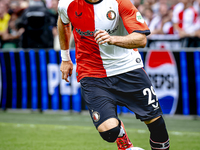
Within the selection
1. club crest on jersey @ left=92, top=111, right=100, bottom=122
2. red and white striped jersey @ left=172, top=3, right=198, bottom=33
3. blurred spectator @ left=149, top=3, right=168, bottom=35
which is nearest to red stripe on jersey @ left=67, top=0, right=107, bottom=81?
club crest on jersey @ left=92, top=111, right=100, bottom=122

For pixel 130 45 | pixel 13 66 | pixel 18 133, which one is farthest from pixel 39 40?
pixel 130 45

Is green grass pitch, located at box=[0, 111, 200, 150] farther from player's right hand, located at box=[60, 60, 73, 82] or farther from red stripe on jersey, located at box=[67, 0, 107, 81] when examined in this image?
red stripe on jersey, located at box=[67, 0, 107, 81]

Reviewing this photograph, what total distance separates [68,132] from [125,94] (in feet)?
9.87

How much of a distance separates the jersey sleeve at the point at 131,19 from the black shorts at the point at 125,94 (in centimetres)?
62

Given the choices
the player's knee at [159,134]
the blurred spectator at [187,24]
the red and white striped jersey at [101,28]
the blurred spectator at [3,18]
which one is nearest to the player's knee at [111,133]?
the player's knee at [159,134]

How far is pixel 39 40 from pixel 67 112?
2562 millimetres

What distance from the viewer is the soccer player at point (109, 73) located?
4.05 meters

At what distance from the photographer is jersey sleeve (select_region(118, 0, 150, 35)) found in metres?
3.86

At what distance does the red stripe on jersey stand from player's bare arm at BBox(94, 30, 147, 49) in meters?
0.58

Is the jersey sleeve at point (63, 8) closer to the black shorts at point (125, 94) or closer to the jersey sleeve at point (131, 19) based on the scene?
the jersey sleeve at point (131, 19)

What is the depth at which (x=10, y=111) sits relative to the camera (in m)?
9.70

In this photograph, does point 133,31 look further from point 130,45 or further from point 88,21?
point 88,21

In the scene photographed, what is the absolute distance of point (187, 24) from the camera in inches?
402

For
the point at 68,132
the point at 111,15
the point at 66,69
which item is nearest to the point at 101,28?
the point at 111,15
